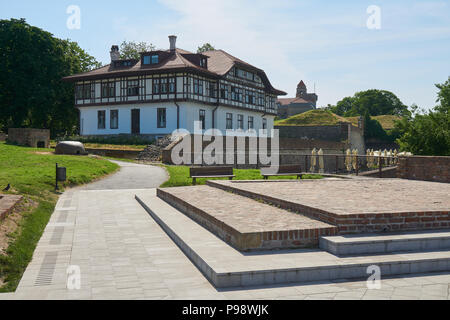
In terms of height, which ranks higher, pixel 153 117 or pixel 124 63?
pixel 124 63

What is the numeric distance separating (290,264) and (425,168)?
12.3m

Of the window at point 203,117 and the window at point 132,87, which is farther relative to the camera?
the window at point 203,117

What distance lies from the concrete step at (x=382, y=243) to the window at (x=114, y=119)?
3717 centimetres

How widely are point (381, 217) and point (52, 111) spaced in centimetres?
4292

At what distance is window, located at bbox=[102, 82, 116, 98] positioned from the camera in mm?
41500

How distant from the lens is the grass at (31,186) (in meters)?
6.29

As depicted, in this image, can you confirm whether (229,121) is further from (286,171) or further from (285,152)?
(286,171)

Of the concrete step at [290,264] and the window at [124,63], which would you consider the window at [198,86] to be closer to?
the window at [124,63]

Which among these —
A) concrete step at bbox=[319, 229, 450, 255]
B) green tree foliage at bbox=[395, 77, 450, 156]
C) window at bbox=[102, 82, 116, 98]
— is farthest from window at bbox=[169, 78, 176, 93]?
concrete step at bbox=[319, 229, 450, 255]

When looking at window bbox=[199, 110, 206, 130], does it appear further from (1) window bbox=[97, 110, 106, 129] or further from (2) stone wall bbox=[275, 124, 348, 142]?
(2) stone wall bbox=[275, 124, 348, 142]

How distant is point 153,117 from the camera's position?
39281 millimetres

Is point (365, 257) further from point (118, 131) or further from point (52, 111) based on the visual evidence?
point (52, 111)

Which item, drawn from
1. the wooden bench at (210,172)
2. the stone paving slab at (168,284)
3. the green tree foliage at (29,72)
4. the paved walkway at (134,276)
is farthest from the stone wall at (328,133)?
the stone paving slab at (168,284)

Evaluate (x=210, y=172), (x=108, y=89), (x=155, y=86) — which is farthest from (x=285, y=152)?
(x=210, y=172)
